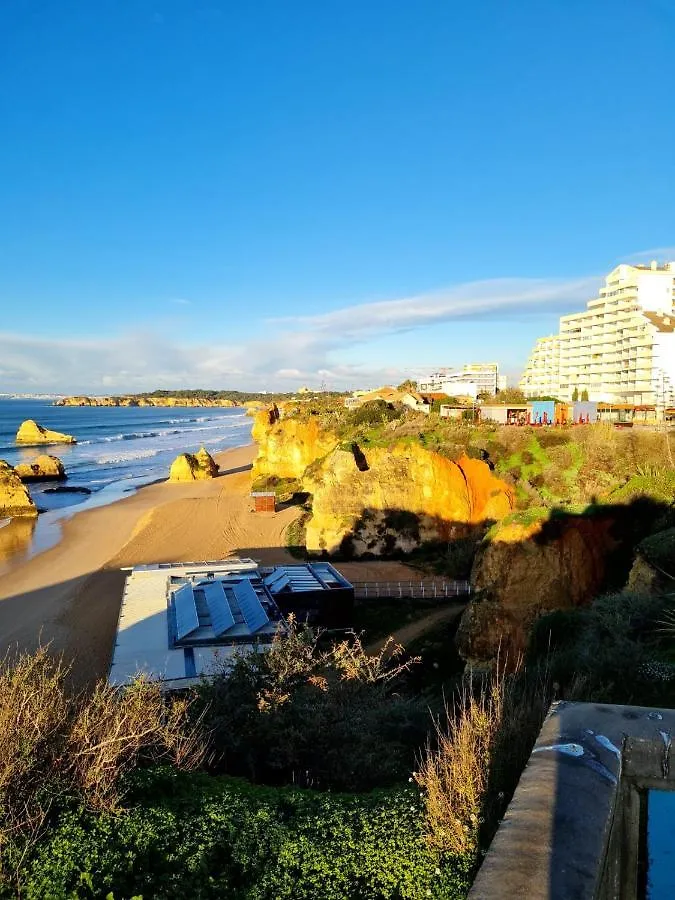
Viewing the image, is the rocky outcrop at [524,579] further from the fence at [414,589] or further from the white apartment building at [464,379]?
the white apartment building at [464,379]

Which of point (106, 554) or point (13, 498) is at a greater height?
point (13, 498)

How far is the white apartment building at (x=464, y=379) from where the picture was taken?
93.8 m

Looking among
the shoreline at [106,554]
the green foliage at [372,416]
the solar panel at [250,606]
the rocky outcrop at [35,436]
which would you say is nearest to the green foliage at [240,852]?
the shoreline at [106,554]

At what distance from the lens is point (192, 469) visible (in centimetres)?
5812

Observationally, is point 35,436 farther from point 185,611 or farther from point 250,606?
point 250,606

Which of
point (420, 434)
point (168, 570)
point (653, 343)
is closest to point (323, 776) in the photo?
point (168, 570)

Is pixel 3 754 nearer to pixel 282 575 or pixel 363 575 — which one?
pixel 282 575

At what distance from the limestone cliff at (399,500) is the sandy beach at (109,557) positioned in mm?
1865

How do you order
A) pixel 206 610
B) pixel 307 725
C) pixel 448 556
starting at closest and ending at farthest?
pixel 307 725 → pixel 206 610 → pixel 448 556

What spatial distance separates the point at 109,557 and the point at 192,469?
26.2m

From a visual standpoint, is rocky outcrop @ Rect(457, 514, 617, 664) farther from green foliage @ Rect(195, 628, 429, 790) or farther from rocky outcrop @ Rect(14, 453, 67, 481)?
rocky outcrop @ Rect(14, 453, 67, 481)

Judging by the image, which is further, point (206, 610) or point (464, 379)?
point (464, 379)

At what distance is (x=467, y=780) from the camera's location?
5914 mm

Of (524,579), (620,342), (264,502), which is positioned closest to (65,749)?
(524,579)
